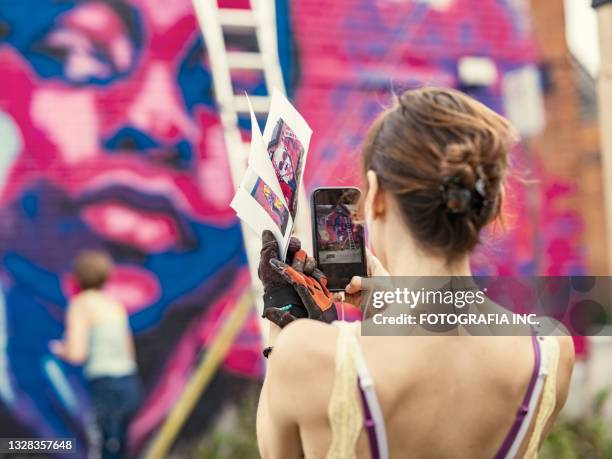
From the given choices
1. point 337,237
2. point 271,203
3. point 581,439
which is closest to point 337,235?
point 337,237

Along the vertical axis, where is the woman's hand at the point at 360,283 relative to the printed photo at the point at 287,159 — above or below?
below

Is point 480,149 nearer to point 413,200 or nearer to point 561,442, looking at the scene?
point 413,200

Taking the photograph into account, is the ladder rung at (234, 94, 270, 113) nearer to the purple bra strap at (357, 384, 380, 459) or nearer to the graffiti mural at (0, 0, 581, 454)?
the graffiti mural at (0, 0, 581, 454)

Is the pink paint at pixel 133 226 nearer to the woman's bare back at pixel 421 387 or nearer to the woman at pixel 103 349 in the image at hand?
the woman at pixel 103 349

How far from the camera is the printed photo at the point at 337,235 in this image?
6.37 feet

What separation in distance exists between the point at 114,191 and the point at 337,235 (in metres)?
3.89

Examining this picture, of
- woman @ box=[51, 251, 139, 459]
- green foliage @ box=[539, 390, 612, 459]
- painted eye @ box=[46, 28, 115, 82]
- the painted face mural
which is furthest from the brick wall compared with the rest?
woman @ box=[51, 251, 139, 459]

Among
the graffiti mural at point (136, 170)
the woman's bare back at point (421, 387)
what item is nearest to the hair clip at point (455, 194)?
the woman's bare back at point (421, 387)

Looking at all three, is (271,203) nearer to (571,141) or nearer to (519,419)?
(519,419)

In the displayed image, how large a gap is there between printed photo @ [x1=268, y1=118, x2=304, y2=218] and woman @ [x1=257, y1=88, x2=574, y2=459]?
24 cm

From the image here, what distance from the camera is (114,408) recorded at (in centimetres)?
543

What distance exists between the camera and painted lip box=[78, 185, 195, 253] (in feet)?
18.1

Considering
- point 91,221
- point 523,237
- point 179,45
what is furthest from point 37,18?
point 523,237

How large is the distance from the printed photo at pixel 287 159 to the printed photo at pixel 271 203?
0.03 metres
